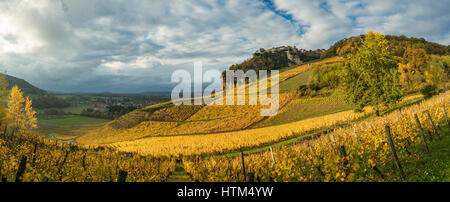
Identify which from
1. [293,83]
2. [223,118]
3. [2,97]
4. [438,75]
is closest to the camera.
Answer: [2,97]

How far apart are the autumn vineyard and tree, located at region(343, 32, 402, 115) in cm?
14

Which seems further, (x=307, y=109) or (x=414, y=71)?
(x=414, y=71)

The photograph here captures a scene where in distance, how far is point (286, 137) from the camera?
29.4 metres

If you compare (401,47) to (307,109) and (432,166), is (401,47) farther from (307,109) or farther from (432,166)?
(432,166)

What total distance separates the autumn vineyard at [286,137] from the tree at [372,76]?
138 millimetres

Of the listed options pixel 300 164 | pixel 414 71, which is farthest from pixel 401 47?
pixel 300 164

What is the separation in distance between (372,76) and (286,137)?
14.8 meters

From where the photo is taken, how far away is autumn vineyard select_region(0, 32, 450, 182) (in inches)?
393

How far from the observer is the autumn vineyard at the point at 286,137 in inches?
393

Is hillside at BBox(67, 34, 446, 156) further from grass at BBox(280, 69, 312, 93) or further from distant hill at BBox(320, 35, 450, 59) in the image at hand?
distant hill at BBox(320, 35, 450, 59)

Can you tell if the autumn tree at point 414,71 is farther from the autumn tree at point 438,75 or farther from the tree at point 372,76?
the tree at point 372,76

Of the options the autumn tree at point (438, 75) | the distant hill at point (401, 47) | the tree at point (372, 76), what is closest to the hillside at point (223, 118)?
the tree at point (372, 76)
